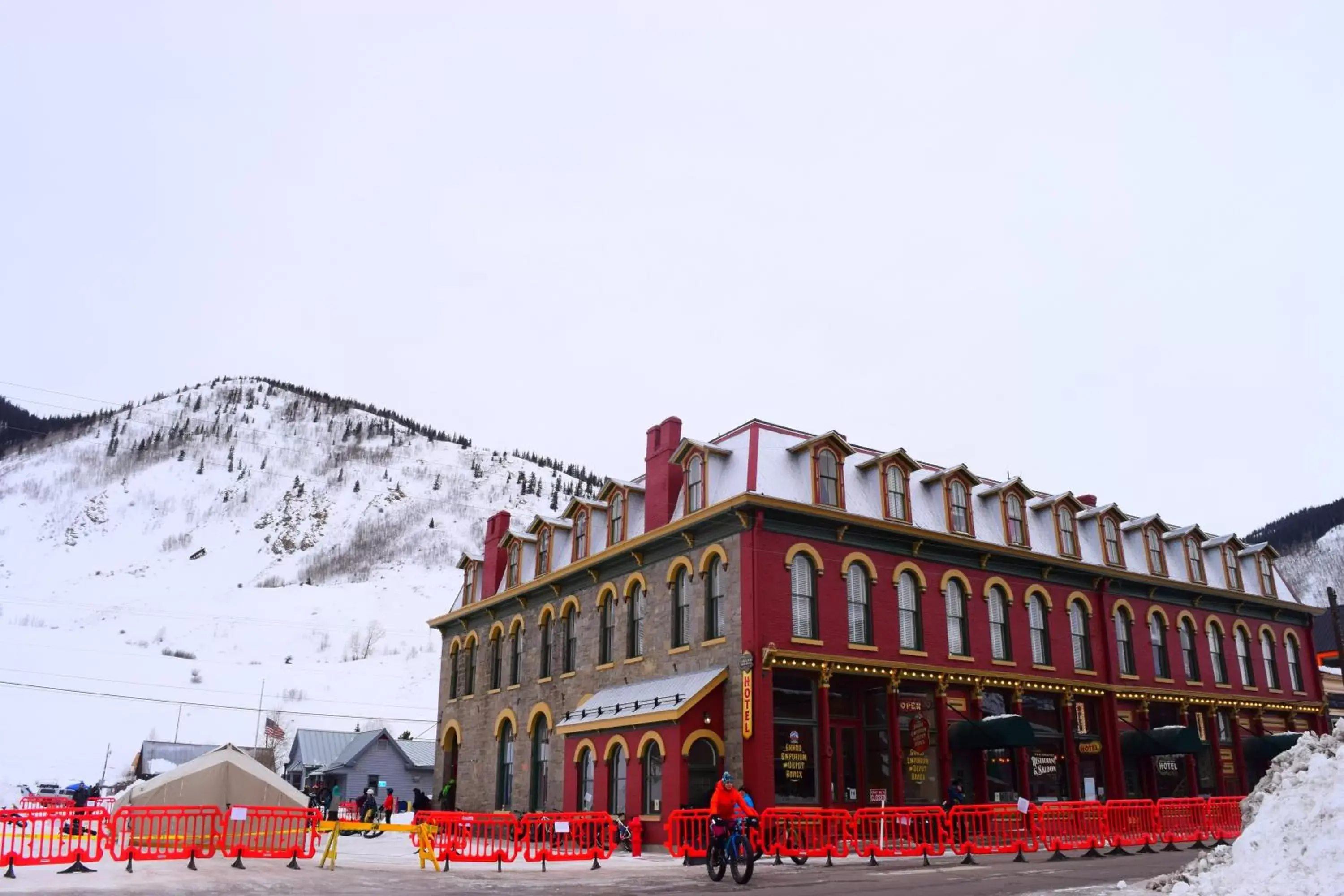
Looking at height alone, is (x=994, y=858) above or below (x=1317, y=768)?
below

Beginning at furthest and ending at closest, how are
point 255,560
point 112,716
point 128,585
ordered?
point 255,560 < point 128,585 < point 112,716

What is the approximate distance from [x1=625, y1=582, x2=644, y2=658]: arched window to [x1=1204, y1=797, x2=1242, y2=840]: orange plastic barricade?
15699 mm

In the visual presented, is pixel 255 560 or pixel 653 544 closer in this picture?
pixel 653 544

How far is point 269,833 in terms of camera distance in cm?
2456

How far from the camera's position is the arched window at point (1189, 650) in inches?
1485

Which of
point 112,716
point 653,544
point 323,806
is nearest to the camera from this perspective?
point 653,544

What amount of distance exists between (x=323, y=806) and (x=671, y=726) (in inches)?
1180

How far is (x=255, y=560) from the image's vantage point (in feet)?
611

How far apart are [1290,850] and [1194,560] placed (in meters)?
31.7

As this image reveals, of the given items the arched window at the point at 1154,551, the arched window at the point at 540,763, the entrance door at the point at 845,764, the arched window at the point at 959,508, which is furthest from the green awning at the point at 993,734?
the arched window at the point at 540,763

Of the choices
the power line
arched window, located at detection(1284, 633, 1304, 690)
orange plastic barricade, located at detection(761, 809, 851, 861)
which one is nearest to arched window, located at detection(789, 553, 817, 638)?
orange plastic barricade, located at detection(761, 809, 851, 861)

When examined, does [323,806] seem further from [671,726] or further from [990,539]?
[990,539]

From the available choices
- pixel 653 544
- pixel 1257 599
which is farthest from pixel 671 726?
pixel 1257 599

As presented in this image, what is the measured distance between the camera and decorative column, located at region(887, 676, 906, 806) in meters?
27.5
